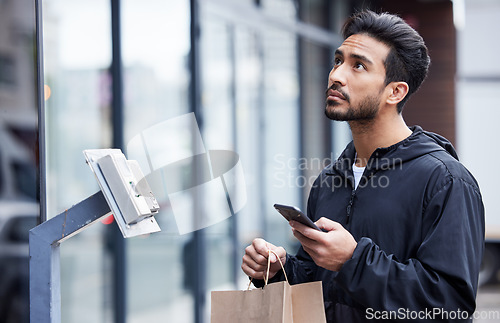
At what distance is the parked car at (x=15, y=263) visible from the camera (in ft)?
7.06

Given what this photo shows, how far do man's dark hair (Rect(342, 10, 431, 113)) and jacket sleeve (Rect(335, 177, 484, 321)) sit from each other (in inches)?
19.5

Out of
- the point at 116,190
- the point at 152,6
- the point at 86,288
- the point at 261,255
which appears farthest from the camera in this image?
the point at 152,6

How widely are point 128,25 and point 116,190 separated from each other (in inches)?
106

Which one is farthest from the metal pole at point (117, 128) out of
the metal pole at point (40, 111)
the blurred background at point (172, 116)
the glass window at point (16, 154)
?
the metal pole at point (40, 111)

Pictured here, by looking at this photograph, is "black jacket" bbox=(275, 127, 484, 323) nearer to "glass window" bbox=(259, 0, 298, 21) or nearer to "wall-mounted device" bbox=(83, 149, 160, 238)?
"wall-mounted device" bbox=(83, 149, 160, 238)

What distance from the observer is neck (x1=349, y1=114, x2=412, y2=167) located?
6.45 feet

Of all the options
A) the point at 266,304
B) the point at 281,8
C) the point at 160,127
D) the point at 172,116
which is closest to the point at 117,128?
the point at 160,127

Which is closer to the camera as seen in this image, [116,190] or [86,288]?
[116,190]

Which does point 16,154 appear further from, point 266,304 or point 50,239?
point 266,304

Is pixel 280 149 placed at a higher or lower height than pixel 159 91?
lower

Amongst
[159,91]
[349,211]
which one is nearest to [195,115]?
[159,91]

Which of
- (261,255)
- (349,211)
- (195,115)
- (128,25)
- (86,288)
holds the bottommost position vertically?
(86,288)

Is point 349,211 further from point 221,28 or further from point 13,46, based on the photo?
point 221,28

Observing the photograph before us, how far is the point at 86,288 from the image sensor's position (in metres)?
3.77
